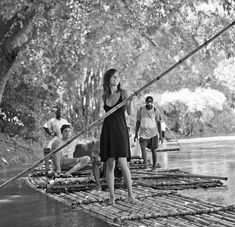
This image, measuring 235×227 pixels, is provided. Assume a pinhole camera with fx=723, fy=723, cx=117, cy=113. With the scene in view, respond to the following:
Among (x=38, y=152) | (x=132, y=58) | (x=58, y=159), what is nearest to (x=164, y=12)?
(x=58, y=159)

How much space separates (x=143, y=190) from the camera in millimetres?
11141

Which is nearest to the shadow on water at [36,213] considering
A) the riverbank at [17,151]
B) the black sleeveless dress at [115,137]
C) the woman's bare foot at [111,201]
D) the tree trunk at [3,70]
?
the woman's bare foot at [111,201]

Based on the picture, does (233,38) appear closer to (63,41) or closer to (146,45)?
(63,41)

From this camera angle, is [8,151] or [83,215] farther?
[8,151]

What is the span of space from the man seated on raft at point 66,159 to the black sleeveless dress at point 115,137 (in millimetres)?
4126

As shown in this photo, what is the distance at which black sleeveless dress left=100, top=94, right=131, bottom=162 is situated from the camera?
31.8 feet

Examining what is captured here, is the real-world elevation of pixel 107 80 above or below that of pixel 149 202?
above

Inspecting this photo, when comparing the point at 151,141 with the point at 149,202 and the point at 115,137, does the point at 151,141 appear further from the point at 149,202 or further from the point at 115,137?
the point at 149,202

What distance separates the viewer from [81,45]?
25.9m

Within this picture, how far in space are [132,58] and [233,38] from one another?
50.4 feet

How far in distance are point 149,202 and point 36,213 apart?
58.7 inches

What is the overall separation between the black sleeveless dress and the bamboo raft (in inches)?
25.9

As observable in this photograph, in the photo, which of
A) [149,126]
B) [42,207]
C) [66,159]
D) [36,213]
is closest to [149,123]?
[149,126]

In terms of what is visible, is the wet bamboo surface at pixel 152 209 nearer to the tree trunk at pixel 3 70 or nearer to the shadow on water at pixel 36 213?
the shadow on water at pixel 36 213
